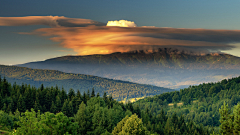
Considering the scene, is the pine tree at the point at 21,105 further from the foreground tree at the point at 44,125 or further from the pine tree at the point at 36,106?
the foreground tree at the point at 44,125

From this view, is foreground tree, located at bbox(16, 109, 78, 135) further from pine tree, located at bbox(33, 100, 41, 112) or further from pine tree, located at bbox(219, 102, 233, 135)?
pine tree, located at bbox(33, 100, 41, 112)

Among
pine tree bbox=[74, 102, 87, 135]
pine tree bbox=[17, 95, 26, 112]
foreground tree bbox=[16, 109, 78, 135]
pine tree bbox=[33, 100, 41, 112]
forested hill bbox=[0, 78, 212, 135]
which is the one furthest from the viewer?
pine tree bbox=[33, 100, 41, 112]

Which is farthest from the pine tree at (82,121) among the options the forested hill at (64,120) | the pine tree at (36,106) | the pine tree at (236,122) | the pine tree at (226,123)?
the pine tree at (236,122)

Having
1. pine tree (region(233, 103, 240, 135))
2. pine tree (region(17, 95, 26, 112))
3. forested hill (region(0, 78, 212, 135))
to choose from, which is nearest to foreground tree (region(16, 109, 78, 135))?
forested hill (region(0, 78, 212, 135))

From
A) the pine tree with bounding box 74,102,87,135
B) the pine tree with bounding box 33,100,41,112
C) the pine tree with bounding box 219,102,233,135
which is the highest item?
the pine tree with bounding box 219,102,233,135

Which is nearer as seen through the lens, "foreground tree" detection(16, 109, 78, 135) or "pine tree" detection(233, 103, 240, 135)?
"foreground tree" detection(16, 109, 78, 135)

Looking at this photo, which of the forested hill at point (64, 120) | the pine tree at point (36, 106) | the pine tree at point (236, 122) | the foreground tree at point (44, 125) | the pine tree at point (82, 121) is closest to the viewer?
the foreground tree at point (44, 125)

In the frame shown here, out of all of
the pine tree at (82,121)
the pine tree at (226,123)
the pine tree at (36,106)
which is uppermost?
the pine tree at (226,123)

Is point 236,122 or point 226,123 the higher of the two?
point 236,122

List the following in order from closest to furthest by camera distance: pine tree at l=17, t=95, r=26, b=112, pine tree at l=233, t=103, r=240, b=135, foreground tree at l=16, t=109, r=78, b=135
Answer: foreground tree at l=16, t=109, r=78, b=135 → pine tree at l=233, t=103, r=240, b=135 → pine tree at l=17, t=95, r=26, b=112

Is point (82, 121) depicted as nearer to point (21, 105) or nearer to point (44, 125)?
point (21, 105)

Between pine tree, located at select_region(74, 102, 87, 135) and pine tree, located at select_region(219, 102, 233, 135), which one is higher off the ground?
pine tree, located at select_region(219, 102, 233, 135)

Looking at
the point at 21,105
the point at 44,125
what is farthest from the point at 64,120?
the point at 21,105

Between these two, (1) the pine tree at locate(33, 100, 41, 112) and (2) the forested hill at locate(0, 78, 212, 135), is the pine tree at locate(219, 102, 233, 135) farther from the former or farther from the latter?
(1) the pine tree at locate(33, 100, 41, 112)
